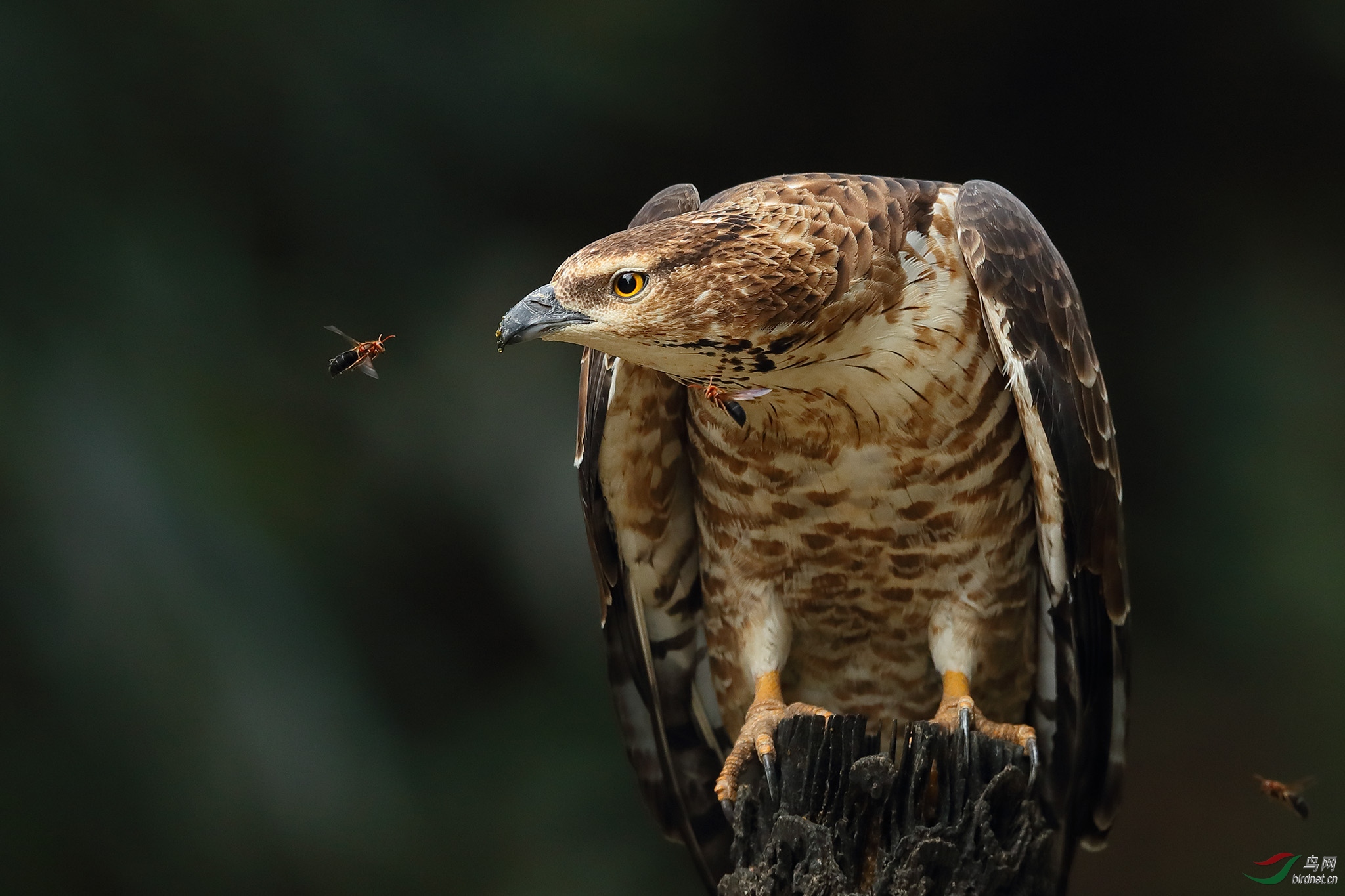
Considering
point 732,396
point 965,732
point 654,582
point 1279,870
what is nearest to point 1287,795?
point 1279,870

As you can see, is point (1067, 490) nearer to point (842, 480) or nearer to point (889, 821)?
point (842, 480)

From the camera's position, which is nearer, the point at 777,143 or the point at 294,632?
the point at 294,632

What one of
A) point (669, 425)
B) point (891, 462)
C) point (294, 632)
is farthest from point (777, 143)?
point (294, 632)

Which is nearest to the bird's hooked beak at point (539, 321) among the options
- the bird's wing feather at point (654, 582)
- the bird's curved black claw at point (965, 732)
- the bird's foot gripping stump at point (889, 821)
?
the bird's wing feather at point (654, 582)

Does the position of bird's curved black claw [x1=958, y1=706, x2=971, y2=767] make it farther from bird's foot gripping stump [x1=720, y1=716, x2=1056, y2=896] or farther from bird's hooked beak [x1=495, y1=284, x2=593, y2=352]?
bird's hooked beak [x1=495, y1=284, x2=593, y2=352]

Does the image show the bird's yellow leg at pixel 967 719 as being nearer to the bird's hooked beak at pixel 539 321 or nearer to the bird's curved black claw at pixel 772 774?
the bird's curved black claw at pixel 772 774

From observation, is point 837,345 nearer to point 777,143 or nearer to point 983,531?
point 983,531
